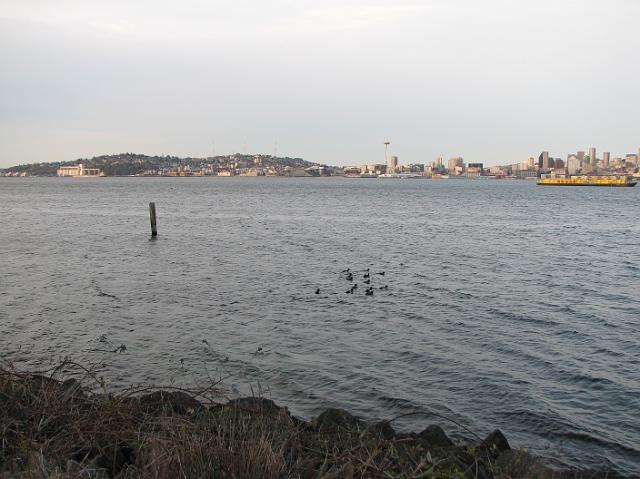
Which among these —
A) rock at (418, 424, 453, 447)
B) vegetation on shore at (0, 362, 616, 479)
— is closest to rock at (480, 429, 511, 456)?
vegetation on shore at (0, 362, 616, 479)

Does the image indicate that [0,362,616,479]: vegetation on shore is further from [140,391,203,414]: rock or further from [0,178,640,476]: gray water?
[0,178,640,476]: gray water

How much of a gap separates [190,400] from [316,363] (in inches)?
227

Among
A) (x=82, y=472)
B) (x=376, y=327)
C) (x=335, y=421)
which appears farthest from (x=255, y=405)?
(x=376, y=327)

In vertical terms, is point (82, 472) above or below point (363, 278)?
above

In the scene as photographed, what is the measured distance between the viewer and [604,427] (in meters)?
11.4

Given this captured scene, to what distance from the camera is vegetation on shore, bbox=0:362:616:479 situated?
218 inches

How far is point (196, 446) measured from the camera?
566 centimetres

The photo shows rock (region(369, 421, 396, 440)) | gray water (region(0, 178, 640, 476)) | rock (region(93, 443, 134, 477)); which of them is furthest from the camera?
gray water (region(0, 178, 640, 476))

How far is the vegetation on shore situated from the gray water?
4.72ft

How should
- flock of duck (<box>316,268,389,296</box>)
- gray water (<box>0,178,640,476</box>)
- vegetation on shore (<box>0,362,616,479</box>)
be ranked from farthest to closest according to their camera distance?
flock of duck (<box>316,268,389,296</box>)
gray water (<box>0,178,640,476</box>)
vegetation on shore (<box>0,362,616,479</box>)

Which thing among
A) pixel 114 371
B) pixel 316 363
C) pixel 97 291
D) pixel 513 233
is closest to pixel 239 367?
pixel 316 363

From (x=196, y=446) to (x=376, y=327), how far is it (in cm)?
1300

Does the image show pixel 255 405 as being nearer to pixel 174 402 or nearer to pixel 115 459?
pixel 174 402

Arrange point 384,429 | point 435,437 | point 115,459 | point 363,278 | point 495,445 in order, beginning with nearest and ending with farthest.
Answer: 1. point 115,459
2. point 495,445
3. point 435,437
4. point 384,429
5. point 363,278
